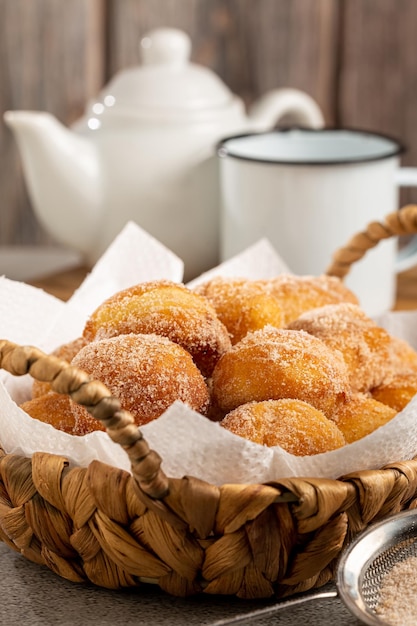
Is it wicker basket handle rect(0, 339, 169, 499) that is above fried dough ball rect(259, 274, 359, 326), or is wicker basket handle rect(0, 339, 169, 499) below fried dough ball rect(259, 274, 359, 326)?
above

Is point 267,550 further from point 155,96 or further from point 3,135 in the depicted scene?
point 3,135

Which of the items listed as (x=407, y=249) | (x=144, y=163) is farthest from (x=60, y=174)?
(x=407, y=249)

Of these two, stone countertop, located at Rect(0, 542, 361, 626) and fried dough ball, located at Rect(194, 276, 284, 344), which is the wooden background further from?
stone countertop, located at Rect(0, 542, 361, 626)

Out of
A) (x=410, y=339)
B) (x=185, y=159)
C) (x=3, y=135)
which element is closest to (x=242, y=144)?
(x=185, y=159)

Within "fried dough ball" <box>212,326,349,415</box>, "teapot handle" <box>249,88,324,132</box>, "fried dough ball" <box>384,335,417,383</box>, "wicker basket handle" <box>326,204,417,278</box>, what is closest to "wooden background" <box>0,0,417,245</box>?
"teapot handle" <box>249,88,324,132</box>

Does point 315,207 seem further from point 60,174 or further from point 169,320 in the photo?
point 169,320

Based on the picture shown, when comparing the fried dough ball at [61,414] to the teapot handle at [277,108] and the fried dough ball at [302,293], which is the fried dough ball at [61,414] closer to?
the fried dough ball at [302,293]

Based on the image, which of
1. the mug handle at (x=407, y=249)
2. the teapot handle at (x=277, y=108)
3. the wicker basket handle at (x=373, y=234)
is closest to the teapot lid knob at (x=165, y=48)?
the teapot handle at (x=277, y=108)
